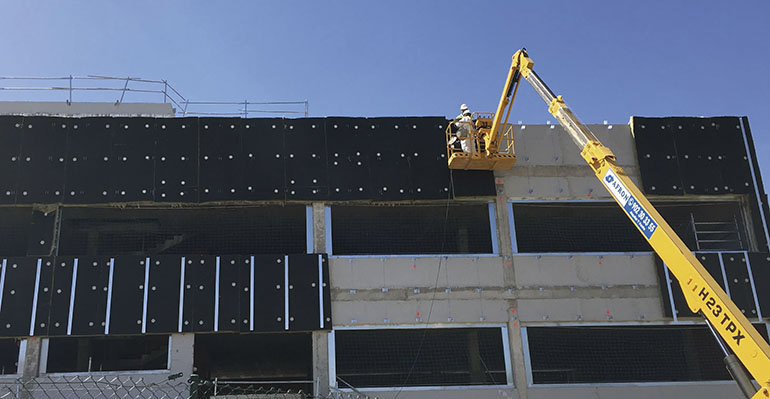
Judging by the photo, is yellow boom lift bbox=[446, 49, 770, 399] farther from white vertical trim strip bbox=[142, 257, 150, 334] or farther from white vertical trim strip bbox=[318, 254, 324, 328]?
white vertical trim strip bbox=[142, 257, 150, 334]

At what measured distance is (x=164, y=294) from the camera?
17484mm

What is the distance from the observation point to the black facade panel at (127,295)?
56.3 ft

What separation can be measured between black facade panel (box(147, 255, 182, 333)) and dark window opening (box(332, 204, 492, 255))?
4104 mm

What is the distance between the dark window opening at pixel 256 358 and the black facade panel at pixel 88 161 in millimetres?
4530

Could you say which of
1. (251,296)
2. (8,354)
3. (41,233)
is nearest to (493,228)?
(251,296)

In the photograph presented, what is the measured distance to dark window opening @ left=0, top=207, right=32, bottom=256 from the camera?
18.6 m

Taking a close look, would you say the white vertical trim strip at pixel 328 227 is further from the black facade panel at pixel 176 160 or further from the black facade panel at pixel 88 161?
the black facade panel at pixel 88 161

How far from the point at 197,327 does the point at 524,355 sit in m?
8.04

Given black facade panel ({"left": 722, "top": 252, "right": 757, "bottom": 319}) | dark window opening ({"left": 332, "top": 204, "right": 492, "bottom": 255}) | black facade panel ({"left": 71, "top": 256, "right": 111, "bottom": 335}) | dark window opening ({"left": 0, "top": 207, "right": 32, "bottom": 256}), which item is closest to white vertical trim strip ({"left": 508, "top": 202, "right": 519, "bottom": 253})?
dark window opening ({"left": 332, "top": 204, "right": 492, "bottom": 255})

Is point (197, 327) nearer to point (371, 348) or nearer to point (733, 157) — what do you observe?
point (371, 348)

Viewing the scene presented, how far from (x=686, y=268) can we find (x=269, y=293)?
9.65m

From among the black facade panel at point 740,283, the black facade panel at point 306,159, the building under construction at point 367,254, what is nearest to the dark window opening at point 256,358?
the building under construction at point 367,254

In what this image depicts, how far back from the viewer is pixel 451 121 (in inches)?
757

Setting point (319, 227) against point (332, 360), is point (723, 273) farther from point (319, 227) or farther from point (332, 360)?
point (319, 227)
